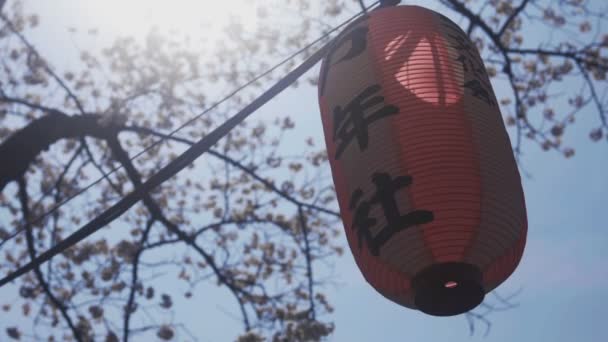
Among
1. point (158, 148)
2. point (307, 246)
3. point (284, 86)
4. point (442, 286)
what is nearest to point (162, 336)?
point (307, 246)

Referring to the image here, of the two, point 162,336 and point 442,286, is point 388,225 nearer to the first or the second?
point 442,286

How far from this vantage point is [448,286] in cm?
267

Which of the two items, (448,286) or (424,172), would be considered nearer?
(448,286)

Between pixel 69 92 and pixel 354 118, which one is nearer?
pixel 354 118

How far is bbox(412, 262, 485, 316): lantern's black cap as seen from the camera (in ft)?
8.63

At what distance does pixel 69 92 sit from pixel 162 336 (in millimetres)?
4405

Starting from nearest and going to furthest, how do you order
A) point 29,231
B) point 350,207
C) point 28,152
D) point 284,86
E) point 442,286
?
point 442,286
point 350,207
point 284,86
point 28,152
point 29,231

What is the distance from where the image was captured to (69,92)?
7363 mm

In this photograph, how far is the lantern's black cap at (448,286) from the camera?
2.63 metres

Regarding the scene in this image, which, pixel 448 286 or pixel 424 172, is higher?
pixel 424 172

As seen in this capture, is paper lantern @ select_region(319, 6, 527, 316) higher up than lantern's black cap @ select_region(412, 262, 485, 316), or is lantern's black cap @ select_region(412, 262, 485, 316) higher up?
paper lantern @ select_region(319, 6, 527, 316)

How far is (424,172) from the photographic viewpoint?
278 centimetres

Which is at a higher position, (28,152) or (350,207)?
(28,152)

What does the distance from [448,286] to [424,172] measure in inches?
24.4
